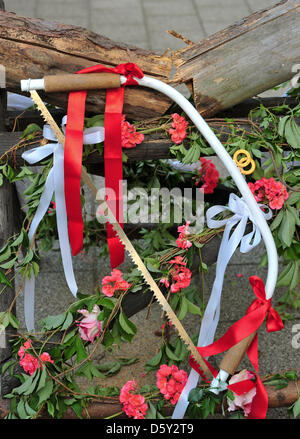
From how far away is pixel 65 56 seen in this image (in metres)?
1.53

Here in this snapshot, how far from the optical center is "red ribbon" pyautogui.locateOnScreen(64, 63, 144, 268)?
58.9 inches

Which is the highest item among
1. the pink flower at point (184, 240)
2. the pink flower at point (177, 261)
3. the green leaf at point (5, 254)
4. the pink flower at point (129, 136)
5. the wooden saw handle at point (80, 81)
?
the wooden saw handle at point (80, 81)

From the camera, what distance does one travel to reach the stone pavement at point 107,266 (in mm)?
2104

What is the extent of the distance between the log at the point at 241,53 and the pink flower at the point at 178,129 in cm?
7

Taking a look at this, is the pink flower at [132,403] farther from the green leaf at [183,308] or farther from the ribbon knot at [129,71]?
the ribbon knot at [129,71]

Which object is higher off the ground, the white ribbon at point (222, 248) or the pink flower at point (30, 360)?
the white ribbon at point (222, 248)

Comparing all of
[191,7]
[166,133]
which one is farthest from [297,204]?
[191,7]

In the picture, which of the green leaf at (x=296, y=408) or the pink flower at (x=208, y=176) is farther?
the pink flower at (x=208, y=176)

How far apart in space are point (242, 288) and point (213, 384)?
886mm

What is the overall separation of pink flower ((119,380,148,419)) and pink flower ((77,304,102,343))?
19cm

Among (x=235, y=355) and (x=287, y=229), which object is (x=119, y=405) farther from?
(x=287, y=229)

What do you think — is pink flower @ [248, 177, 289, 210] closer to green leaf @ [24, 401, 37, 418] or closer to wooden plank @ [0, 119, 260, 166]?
wooden plank @ [0, 119, 260, 166]

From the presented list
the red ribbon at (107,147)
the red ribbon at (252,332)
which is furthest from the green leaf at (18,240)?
the red ribbon at (252,332)

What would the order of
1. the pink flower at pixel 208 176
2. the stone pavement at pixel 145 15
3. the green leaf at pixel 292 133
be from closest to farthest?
the green leaf at pixel 292 133
the pink flower at pixel 208 176
the stone pavement at pixel 145 15
